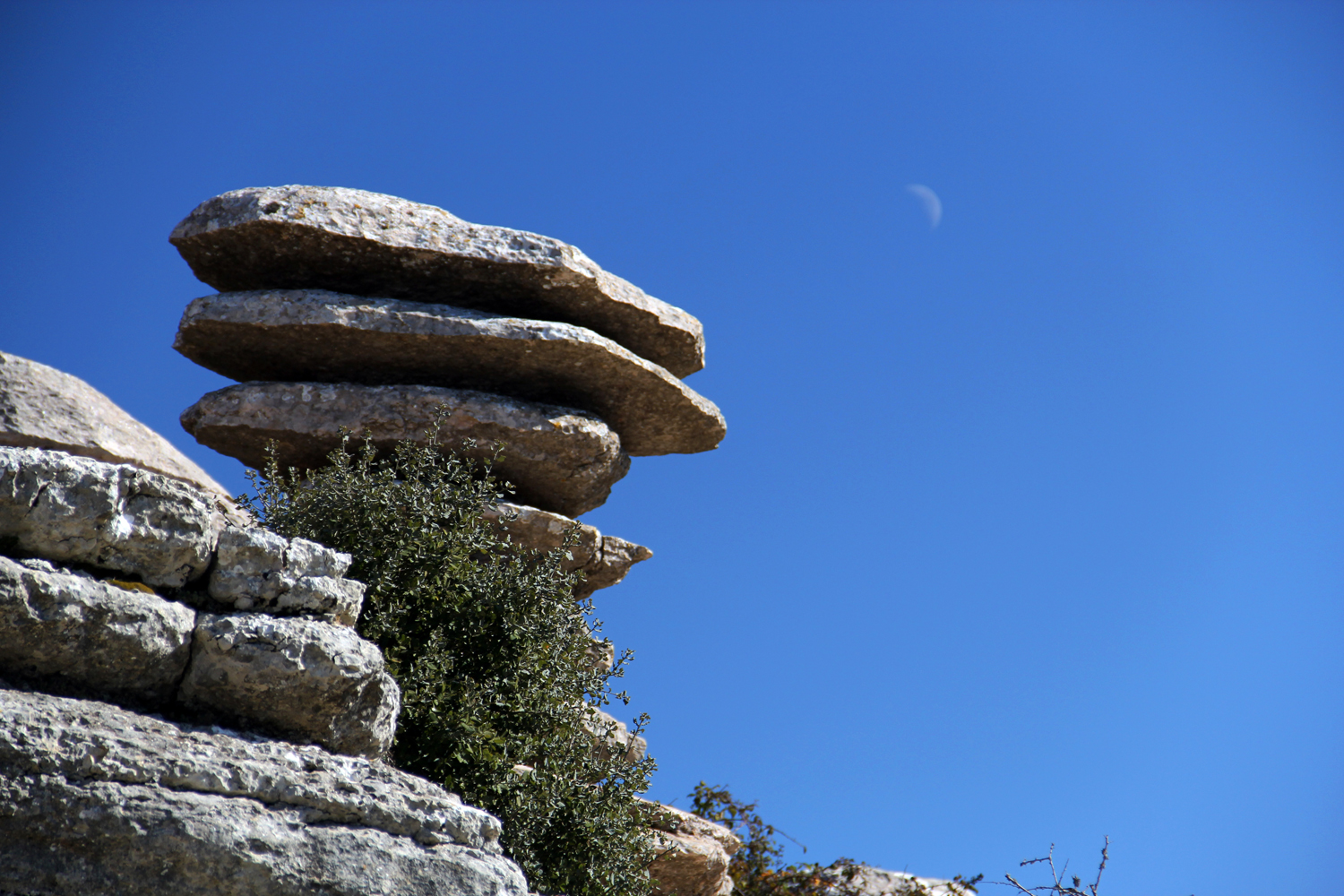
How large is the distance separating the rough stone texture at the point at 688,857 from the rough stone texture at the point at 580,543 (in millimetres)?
2611

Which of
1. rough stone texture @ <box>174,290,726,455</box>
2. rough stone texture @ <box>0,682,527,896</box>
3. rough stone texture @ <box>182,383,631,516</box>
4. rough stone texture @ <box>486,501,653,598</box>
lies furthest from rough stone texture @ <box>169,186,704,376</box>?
rough stone texture @ <box>0,682,527,896</box>

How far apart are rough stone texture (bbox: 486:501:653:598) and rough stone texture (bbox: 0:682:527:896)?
15.2 ft

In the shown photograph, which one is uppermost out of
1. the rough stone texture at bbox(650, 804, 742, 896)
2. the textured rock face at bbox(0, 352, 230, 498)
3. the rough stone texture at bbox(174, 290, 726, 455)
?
the rough stone texture at bbox(174, 290, 726, 455)

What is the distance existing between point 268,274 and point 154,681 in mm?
6316

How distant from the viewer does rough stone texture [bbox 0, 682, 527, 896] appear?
4.24 meters

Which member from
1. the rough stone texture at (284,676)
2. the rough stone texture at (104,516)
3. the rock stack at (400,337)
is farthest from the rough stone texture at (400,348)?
the rough stone texture at (284,676)

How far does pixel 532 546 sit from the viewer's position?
10.2 meters

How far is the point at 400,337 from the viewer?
9.81m

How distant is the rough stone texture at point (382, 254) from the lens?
32.3 feet

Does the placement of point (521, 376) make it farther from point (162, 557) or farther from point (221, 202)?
point (162, 557)

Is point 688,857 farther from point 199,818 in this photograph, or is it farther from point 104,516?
point 104,516

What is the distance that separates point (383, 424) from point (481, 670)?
3.07 metres

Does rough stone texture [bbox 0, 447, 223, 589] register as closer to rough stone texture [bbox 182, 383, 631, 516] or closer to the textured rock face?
rough stone texture [bbox 182, 383, 631, 516]

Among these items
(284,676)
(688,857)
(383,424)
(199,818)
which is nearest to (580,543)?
(383,424)
